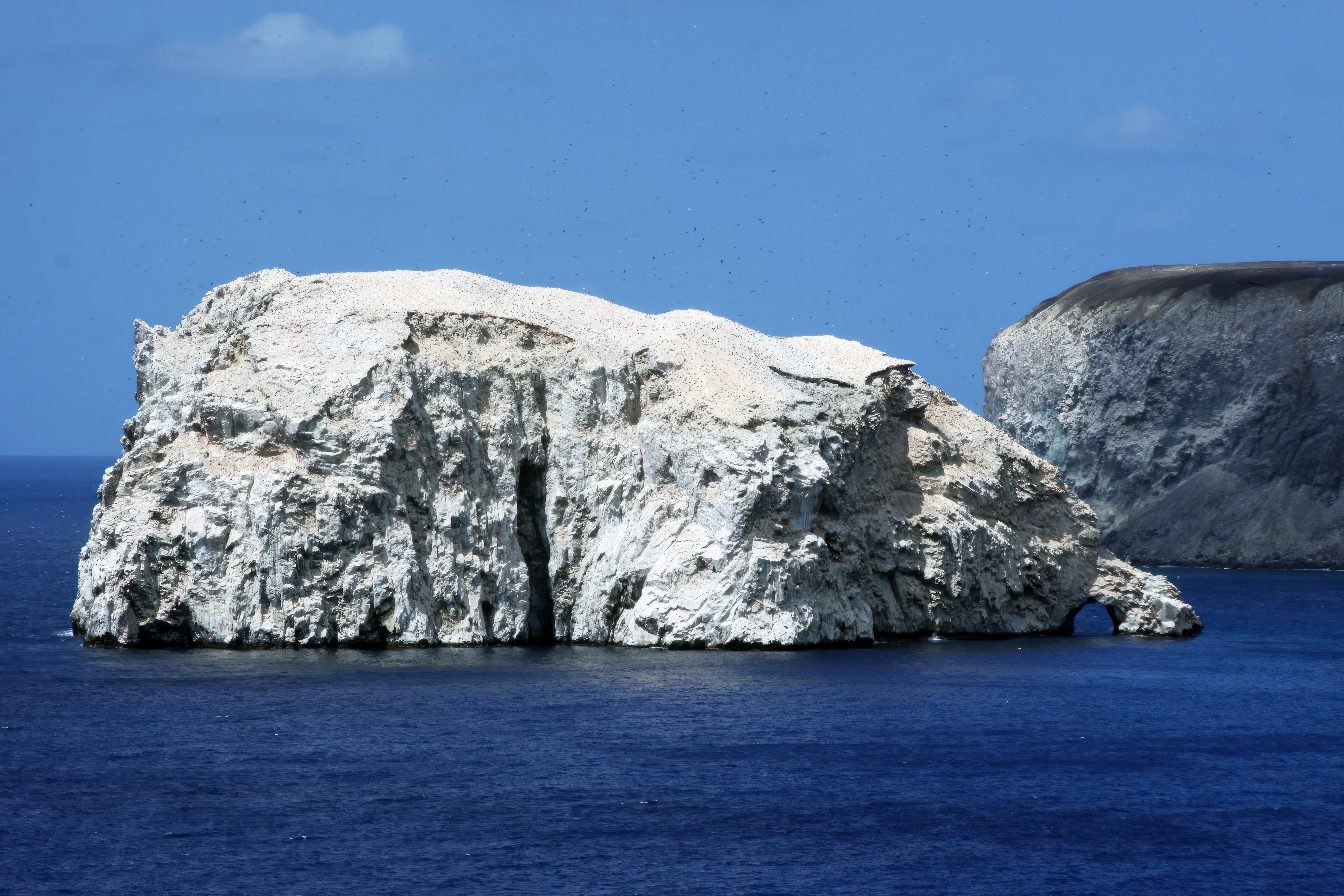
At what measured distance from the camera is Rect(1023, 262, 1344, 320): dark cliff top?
120 metres

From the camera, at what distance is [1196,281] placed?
12562 centimetres

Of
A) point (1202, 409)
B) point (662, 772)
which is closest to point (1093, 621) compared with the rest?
point (662, 772)

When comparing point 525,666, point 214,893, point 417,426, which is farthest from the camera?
point 417,426

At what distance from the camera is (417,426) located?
56.0 m

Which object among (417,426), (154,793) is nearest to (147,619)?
(417,426)

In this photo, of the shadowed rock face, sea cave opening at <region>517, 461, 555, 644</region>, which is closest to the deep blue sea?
sea cave opening at <region>517, 461, 555, 644</region>

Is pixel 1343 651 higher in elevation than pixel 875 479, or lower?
lower

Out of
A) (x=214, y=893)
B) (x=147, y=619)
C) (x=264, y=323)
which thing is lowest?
(x=214, y=893)

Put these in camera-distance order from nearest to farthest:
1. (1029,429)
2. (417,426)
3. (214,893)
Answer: (214,893), (417,426), (1029,429)

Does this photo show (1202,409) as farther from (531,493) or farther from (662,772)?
(662,772)

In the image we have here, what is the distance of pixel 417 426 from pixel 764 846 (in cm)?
2791

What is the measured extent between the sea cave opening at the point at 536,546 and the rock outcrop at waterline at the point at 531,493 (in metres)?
0.08

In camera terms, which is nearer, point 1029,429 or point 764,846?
point 764,846

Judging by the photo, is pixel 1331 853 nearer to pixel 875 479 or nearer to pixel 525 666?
pixel 525 666
